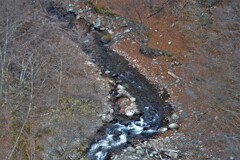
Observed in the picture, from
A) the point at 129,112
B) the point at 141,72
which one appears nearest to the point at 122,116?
the point at 129,112

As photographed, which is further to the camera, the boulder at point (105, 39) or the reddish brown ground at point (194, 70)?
the boulder at point (105, 39)

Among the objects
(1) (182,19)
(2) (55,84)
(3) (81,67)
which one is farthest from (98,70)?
(1) (182,19)

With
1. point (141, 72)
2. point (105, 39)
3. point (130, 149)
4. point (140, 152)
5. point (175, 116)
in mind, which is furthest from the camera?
point (105, 39)

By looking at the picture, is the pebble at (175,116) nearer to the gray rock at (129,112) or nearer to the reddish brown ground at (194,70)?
the reddish brown ground at (194,70)

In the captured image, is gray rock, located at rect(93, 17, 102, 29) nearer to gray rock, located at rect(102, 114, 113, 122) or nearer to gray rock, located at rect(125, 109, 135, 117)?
gray rock, located at rect(125, 109, 135, 117)

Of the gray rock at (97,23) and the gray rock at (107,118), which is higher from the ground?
the gray rock at (97,23)

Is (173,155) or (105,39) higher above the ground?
(105,39)

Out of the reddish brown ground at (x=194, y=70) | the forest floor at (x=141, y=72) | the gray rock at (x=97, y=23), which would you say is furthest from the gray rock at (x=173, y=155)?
the gray rock at (x=97, y=23)

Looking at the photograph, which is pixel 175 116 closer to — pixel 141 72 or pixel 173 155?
pixel 173 155
